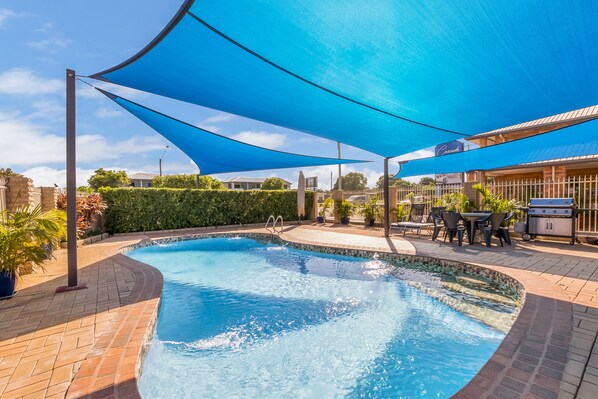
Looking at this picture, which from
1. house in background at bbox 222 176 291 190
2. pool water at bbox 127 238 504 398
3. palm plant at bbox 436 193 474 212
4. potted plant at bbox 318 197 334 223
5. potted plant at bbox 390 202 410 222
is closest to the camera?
pool water at bbox 127 238 504 398

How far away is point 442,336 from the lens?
3781mm

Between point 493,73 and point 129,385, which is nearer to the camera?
point 129,385

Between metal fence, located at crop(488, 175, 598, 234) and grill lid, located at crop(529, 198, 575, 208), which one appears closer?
grill lid, located at crop(529, 198, 575, 208)

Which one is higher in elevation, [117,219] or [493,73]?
[493,73]

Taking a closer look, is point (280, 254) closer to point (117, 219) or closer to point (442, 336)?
point (442, 336)

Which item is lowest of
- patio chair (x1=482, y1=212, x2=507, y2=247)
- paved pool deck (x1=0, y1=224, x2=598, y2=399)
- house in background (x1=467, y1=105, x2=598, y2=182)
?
paved pool deck (x1=0, y1=224, x2=598, y2=399)

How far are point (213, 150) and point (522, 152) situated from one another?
24.3ft

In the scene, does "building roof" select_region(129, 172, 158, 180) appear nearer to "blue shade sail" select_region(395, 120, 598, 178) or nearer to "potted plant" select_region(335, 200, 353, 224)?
"potted plant" select_region(335, 200, 353, 224)

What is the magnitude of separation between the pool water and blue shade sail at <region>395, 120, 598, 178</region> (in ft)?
12.6

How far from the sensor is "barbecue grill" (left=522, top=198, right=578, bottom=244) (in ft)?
26.2

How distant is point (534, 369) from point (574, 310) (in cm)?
174

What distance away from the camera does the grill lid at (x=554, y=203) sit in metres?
8.03

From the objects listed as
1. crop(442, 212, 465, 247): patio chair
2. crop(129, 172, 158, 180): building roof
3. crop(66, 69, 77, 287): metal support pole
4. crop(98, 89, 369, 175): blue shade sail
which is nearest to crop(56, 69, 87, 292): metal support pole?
crop(66, 69, 77, 287): metal support pole

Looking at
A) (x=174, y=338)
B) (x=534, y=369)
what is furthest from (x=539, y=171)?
(x=174, y=338)
